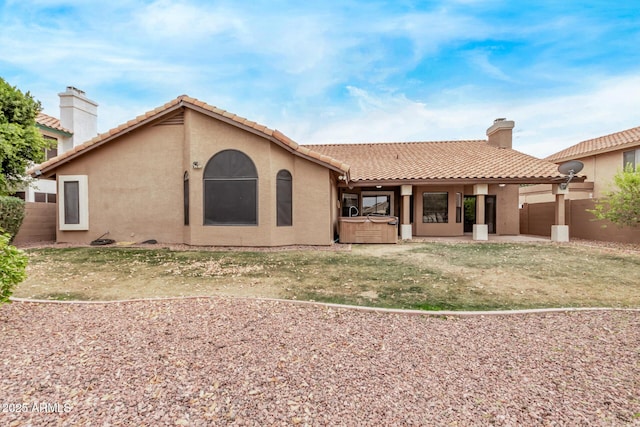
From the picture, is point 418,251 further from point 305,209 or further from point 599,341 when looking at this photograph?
point 599,341

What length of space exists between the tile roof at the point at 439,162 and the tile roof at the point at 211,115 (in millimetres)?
3699

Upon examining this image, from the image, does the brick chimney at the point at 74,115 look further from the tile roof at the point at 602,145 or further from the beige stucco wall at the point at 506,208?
Answer: the tile roof at the point at 602,145

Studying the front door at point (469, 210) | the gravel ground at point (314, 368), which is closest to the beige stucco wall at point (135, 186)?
the gravel ground at point (314, 368)

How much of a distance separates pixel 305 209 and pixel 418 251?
4179 millimetres

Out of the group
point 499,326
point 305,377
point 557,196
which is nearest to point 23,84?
point 305,377

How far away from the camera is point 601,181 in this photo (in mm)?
17797

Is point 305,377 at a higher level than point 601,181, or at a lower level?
lower

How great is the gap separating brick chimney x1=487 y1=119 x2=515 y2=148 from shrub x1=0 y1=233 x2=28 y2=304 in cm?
2072

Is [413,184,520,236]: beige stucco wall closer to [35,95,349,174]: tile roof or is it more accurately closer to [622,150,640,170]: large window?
[622,150,640,170]: large window

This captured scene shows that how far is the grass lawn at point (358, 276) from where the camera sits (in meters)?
5.00

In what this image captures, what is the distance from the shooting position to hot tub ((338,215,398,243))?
12.2 m

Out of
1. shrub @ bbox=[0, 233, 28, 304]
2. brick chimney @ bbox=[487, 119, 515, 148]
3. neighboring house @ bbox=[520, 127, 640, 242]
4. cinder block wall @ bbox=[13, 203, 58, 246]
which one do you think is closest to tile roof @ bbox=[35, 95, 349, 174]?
cinder block wall @ bbox=[13, 203, 58, 246]

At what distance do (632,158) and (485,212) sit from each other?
325 inches

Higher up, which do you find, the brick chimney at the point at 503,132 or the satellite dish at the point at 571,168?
the brick chimney at the point at 503,132
